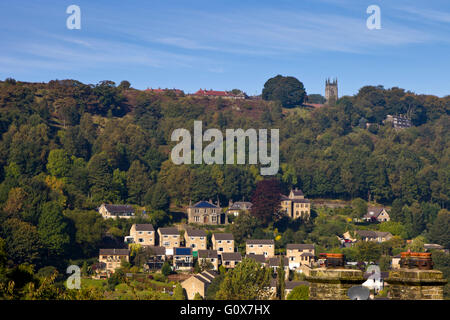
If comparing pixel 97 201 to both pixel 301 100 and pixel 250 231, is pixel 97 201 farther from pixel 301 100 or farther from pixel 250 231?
A: pixel 301 100

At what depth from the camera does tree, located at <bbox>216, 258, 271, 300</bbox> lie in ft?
170

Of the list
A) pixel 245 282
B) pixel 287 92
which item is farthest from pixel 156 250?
pixel 287 92

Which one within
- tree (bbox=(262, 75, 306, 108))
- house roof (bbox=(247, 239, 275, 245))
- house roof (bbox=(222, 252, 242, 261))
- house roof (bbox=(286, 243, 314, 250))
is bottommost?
house roof (bbox=(222, 252, 242, 261))

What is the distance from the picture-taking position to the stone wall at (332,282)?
40.5ft

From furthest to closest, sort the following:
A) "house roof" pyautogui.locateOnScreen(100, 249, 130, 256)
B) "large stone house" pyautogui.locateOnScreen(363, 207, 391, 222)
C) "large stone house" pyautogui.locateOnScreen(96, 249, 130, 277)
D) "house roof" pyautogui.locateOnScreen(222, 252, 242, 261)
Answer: "large stone house" pyautogui.locateOnScreen(363, 207, 391, 222)
"house roof" pyautogui.locateOnScreen(222, 252, 242, 261)
"house roof" pyautogui.locateOnScreen(100, 249, 130, 256)
"large stone house" pyautogui.locateOnScreen(96, 249, 130, 277)

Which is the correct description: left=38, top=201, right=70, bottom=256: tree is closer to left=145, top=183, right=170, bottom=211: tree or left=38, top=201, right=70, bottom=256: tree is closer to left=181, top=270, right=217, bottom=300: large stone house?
left=181, top=270, right=217, bottom=300: large stone house

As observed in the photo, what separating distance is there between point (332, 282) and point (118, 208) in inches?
2720

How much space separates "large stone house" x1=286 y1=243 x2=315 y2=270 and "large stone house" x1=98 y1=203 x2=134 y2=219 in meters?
17.1

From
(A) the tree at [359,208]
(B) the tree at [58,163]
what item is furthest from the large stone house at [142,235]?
(A) the tree at [359,208]

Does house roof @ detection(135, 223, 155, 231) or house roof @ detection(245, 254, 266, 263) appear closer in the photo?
house roof @ detection(245, 254, 266, 263)

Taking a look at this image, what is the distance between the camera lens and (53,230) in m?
66.8

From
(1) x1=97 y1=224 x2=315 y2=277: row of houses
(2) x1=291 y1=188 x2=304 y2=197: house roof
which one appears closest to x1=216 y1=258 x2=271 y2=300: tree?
(1) x1=97 y1=224 x2=315 y2=277: row of houses

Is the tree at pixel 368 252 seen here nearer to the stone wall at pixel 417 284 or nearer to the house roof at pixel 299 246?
the house roof at pixel 299 246

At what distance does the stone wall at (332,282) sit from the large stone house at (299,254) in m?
57.4
